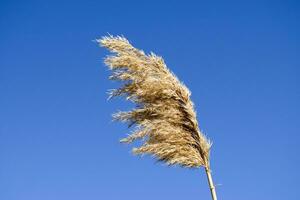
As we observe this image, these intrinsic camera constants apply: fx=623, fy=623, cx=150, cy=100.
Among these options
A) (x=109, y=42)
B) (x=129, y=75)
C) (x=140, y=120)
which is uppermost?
(x=109, y=42)

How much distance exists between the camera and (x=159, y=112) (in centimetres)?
762

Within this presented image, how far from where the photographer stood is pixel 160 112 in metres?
7.61

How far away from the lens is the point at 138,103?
7.77 m

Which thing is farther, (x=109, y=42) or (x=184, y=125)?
(x=109, y=42)

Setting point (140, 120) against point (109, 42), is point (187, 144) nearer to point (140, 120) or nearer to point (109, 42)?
point (140, 120)

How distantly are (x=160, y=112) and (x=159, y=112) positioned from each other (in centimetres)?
1

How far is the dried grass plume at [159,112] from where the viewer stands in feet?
24.4

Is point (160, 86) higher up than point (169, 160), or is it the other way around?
point (160, 86)

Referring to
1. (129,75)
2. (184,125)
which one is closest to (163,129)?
(184,125)

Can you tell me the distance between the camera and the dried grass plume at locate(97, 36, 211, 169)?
7449 millimetres

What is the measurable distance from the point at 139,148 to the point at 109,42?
1.58 m

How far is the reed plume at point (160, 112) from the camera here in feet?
24.4

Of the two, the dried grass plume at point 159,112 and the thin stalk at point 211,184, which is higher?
the dried grass plume at point 159,112

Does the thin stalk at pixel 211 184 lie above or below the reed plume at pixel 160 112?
below
